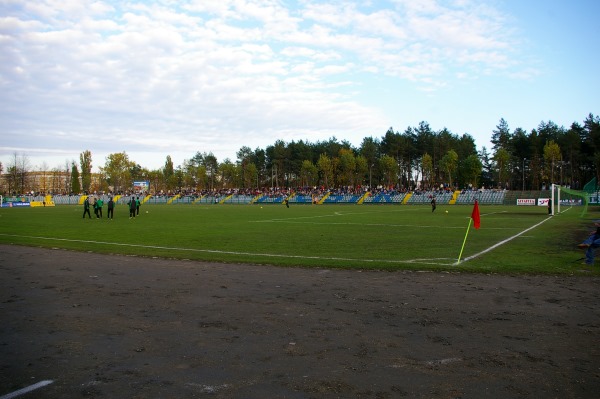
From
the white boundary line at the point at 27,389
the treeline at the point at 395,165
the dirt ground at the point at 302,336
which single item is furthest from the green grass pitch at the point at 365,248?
the treeline at the point at 395,165

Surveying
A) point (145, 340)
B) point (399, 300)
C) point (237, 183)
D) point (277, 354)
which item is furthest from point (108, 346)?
point (237, 183)

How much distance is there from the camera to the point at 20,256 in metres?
14.8

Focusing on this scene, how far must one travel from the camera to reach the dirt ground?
470 centimetres

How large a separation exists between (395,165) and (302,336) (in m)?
101

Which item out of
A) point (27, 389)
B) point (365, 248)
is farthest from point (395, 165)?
point (27, 389)

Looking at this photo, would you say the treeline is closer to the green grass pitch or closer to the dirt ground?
the green grass pitch

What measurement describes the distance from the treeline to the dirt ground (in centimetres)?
8333

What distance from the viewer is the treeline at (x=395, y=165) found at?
92.4 meters

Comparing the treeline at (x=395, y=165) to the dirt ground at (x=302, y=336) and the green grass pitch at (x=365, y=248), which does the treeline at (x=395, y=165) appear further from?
the dirt ground at (x=302, y=336)

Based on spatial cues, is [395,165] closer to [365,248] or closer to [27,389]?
[365,248]

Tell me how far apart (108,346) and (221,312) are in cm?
206

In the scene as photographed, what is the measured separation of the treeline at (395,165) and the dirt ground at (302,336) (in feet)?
273

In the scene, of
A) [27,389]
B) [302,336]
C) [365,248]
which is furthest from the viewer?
[365,248]

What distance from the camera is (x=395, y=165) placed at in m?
104
